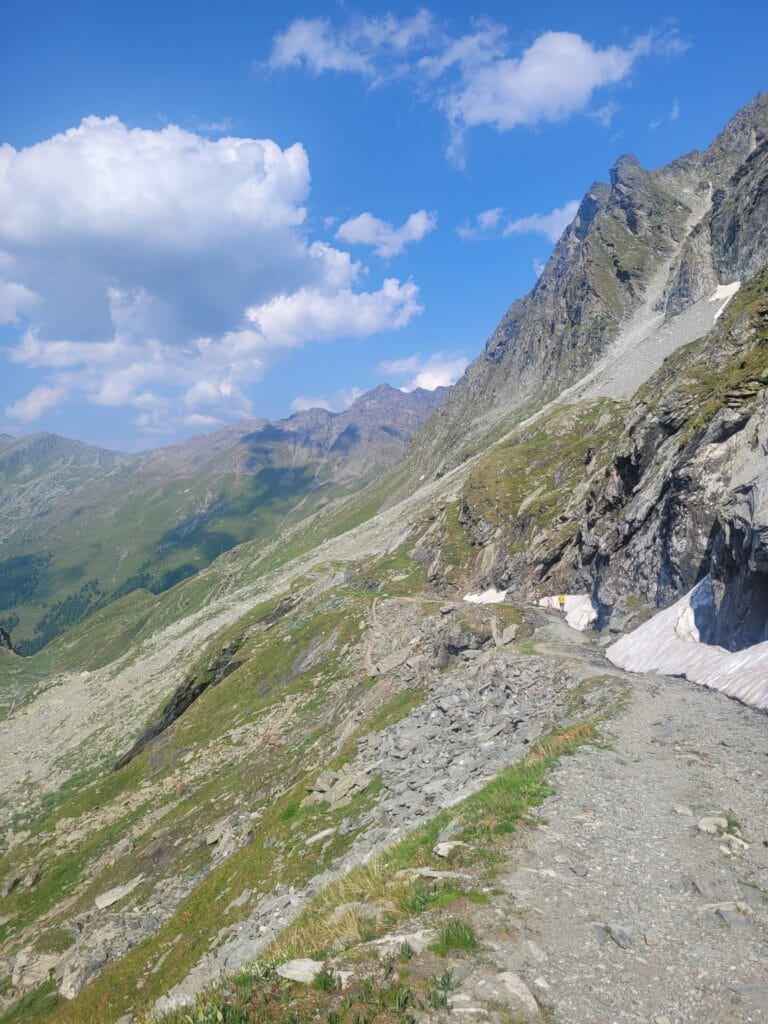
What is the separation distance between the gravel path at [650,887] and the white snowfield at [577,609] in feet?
91.6

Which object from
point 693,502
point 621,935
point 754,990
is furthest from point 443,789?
point 693,502

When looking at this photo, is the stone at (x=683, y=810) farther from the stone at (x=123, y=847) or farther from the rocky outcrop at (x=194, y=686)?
the rocky outcrop at (x=194, y=686)

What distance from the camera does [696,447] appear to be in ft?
132

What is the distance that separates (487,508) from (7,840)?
71045 millimetres

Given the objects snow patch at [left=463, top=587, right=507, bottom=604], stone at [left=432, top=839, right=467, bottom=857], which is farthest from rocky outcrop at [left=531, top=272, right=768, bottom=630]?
stone at [left=432, top=839, right=467, bottom=857]

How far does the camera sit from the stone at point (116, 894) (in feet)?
103

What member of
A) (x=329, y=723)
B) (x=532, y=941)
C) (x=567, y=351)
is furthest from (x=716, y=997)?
(x=567, y=351)

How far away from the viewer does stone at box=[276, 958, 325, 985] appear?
26.0ft

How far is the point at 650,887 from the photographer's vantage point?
10562mm

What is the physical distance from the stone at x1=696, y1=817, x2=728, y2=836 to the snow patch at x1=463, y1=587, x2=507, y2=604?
4870 cm

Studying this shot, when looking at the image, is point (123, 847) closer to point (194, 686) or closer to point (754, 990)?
point (194, 686)

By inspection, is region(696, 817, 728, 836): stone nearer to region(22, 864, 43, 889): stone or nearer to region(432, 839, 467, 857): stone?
region(432, 839, 467, 857): stone

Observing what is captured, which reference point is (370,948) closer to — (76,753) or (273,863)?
(273,863)

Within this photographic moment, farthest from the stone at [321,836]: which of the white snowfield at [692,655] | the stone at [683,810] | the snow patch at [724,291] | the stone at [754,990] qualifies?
the snow patch at [724,291]
